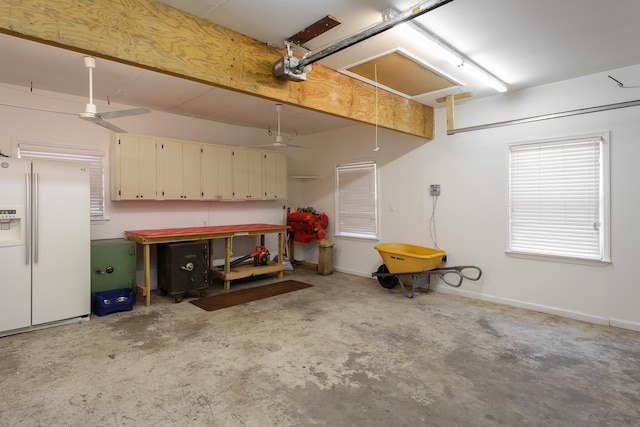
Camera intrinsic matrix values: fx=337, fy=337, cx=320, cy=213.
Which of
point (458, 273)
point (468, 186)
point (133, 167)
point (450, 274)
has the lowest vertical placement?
point (450, 274)

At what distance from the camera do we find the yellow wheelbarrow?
15.4ft

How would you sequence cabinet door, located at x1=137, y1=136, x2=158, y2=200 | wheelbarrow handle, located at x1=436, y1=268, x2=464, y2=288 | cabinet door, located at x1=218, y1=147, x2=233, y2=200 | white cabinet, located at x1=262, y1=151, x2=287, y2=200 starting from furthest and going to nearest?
white cabinet, located at x1=262, y1=151, x2=287, y2=200
cabinet door, located at x1=218, y1=147, x2=233, y2=200
cabinet door, located at x1=137, y1=136, x2=158, y2=200
wheelbarrow handle, located at x1=436, y1=268, x2=464, y2=288

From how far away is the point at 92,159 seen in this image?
15.6 ft

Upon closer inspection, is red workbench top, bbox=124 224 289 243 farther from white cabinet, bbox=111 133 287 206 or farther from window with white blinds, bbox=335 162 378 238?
window with white blinds, bbox=335 162 378 238

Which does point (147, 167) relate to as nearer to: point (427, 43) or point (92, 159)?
point (92, 159)

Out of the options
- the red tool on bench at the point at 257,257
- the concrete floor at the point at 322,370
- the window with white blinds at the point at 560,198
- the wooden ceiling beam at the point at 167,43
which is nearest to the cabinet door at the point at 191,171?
the red tool on bench at the point at 257,257

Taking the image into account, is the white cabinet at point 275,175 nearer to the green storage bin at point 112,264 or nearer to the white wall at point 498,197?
the white wall at point 498,197

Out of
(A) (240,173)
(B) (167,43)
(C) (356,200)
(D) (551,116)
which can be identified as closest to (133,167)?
(A) (240,173)

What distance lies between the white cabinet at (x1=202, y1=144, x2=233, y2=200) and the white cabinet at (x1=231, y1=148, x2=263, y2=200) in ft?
0.39

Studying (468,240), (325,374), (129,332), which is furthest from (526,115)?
(129,332)

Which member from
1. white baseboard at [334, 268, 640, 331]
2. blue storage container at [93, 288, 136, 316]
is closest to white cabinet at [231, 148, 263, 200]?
blue storage container at [93, 288, 136, 316]

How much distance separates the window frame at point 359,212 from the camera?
6.13 metres

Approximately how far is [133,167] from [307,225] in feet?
10.2

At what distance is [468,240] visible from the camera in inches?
193
